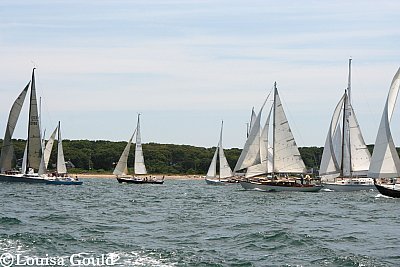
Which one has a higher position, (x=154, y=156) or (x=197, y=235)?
(x=154, y=156)

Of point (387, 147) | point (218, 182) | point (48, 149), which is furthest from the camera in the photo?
point (218, 182)

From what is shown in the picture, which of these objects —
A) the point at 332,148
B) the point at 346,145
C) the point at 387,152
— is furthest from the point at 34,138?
the point at 387,152

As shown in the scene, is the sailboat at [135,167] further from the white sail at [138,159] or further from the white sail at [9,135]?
the white sail at [9,135]

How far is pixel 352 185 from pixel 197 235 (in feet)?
134

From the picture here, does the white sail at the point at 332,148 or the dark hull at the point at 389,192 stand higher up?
the white sail at the point at 332,148

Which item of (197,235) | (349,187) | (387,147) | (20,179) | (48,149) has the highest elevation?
(48,149)

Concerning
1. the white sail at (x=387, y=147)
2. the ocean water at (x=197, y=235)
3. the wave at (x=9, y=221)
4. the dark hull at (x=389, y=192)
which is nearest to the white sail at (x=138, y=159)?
Answer: the white sail at (x=387, y=147)

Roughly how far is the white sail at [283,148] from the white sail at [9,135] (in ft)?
83.6

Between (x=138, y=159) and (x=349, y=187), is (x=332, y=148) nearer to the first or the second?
(x=349, y=187)

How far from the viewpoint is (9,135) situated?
75500mm

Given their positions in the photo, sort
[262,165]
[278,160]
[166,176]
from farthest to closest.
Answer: [166,176], [262,165], [278,160]

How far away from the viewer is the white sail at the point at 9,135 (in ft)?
248

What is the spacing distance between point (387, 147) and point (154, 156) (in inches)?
3623

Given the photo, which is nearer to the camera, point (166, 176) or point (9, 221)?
point (9, 221)
